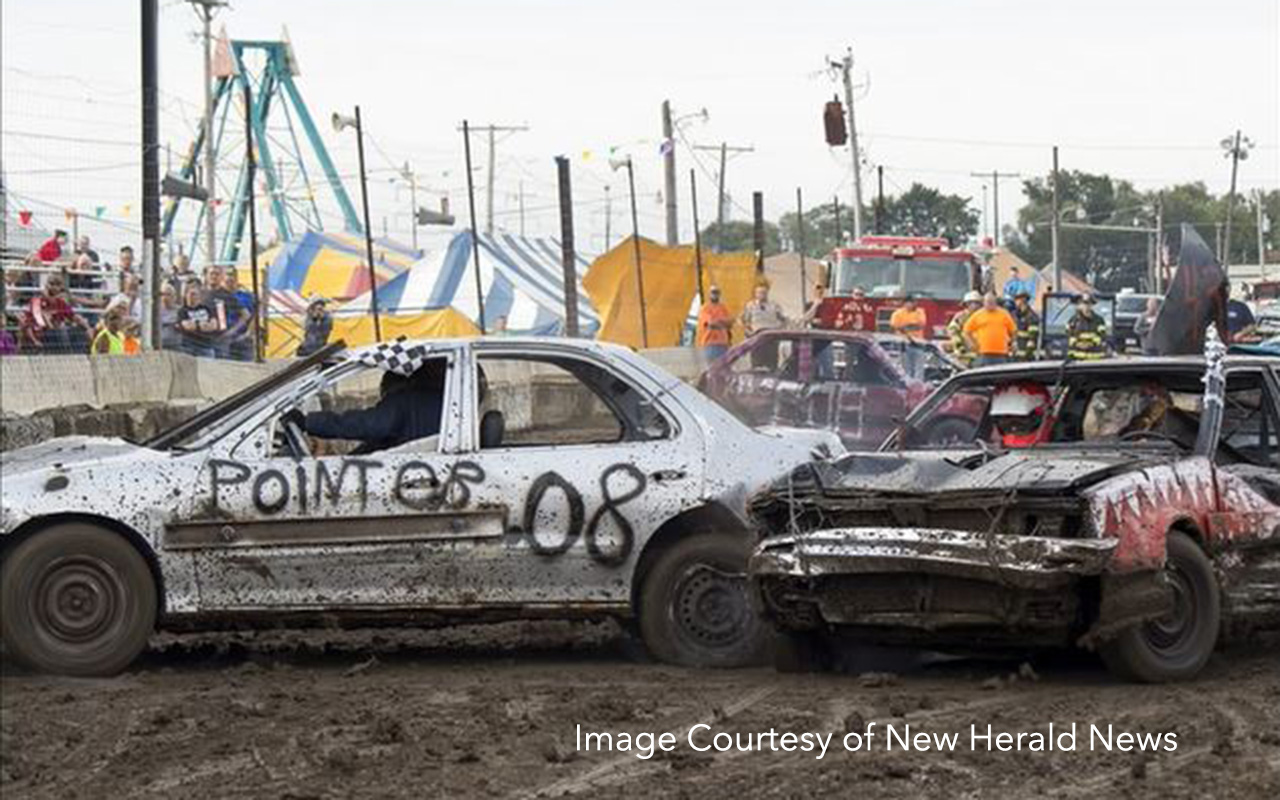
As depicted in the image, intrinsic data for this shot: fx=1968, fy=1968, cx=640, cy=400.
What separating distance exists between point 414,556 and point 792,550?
1641 millimetres

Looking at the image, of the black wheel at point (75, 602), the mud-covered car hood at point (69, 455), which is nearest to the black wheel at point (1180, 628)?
the black wheel at point (75, 602)

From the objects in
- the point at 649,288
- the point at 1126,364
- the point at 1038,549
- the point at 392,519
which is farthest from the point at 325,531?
the point at 649,288

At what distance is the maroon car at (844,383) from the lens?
1753 cm

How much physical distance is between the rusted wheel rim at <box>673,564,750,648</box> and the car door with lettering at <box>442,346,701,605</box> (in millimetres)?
247

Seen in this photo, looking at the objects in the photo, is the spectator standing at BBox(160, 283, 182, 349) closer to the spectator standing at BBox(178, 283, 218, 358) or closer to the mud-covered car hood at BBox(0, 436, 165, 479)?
the spectator standing at BBox(178, 283, 218, 358)

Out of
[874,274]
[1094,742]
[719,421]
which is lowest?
[1094,742]

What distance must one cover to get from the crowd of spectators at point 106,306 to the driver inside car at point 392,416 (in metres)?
8.47

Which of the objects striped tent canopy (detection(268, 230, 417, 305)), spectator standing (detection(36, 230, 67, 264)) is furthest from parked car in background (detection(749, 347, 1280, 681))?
striped tent canopy (detection(268, 230, 417, 305))

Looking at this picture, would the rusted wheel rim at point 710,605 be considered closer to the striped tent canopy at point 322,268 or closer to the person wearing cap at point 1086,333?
the person wearing cap at point 1086,333

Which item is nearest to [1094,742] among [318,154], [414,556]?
[414,556]

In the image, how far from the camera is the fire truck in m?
27.4

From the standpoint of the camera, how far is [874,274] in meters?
27.8

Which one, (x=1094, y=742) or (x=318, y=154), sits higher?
(x=318, y=154)

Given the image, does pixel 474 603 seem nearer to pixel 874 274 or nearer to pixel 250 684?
pixel 250 684
